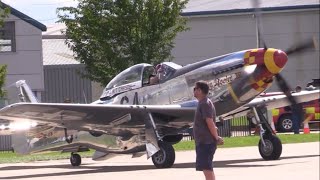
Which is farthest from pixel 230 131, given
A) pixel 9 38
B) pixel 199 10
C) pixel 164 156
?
pixel 164 156

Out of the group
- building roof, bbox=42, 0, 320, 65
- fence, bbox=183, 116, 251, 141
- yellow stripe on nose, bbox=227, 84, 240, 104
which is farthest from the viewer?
fence, bbox=183, 116, 251, 141

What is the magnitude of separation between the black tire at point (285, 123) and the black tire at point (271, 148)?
17296 mm

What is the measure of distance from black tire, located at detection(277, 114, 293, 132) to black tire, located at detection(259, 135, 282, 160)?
681 inches

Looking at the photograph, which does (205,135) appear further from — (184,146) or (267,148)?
(184,146)

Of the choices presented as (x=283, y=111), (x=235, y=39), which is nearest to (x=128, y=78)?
(x=283, y=111)

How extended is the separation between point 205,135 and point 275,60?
A: 20.5ft

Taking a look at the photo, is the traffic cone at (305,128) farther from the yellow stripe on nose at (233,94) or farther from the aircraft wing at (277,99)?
the yellow stripe on nose at (233,94)

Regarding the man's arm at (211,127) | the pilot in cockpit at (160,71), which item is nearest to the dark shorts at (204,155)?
the man's arm at (211,127)

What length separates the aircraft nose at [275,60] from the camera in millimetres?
17844

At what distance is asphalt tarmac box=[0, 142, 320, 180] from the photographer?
611 inches

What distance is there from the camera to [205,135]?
1202 cm

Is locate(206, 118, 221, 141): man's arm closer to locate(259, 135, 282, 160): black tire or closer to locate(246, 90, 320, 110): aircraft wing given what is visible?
locate(259, 135, 282, 160): black tire

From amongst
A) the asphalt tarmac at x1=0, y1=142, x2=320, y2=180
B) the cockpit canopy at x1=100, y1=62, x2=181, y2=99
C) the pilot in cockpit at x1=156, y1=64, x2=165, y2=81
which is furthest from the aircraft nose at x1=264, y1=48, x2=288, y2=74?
the pilot in cockpit at x1=156, y1=64, x2=165, y2=81

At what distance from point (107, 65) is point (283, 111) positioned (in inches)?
366
